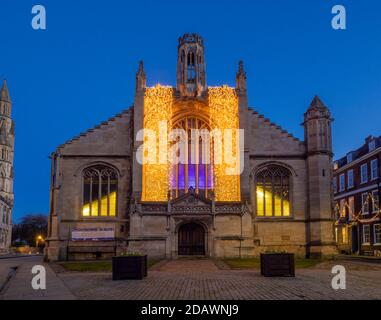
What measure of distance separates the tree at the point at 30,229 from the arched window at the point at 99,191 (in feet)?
304

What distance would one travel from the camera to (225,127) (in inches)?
1661

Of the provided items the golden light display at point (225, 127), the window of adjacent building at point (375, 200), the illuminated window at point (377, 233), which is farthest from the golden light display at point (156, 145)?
the illuminated window at point (377, 233)

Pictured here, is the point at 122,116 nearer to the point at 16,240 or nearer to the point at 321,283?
the point at 321,283

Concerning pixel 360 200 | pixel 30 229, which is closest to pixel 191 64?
pixel 360 200

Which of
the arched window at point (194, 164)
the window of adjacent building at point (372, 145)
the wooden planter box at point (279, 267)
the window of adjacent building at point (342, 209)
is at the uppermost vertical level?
the window of adjacent building at point (372, 145)

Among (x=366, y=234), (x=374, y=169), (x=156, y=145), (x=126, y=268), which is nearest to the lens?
(x=126, y=268)

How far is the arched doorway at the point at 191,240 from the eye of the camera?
40062 mm

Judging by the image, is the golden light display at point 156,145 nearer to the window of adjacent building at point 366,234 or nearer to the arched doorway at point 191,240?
the arched doorway at point 191,240

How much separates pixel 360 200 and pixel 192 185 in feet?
76.9

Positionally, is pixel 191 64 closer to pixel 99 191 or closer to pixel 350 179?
pixel 99 191

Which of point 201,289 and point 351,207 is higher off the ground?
point 351,207
